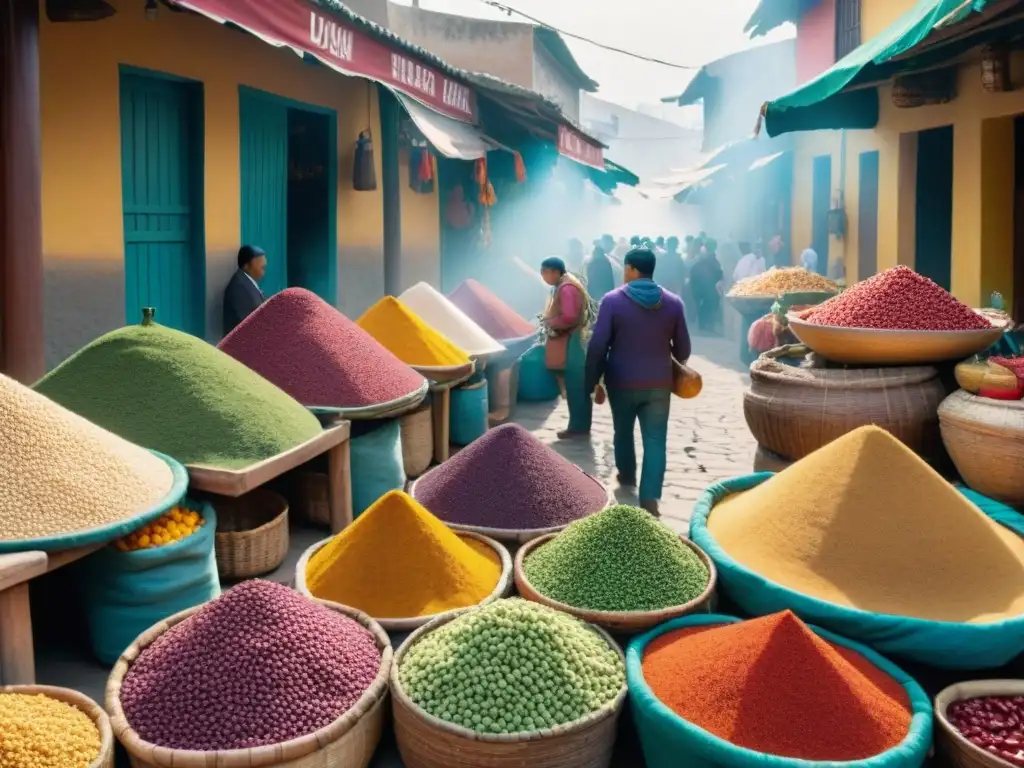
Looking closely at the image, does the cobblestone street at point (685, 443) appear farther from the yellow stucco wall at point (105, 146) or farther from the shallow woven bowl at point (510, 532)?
the yellow stucco wall at point (105, 146)

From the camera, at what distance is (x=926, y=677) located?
309 cm

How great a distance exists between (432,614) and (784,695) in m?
1.11

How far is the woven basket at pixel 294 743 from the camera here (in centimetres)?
237

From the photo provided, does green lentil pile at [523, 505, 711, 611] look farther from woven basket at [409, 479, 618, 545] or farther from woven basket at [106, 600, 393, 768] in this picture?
woven basket at [106, 600, 393, 768]

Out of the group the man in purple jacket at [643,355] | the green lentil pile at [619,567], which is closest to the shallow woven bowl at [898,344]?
the man in purple jacket at [643,355]

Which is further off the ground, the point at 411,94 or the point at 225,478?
the point at 411,94

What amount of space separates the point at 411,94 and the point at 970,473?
473 cm

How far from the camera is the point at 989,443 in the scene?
13.0 ft

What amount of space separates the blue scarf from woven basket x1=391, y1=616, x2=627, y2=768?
3.16m

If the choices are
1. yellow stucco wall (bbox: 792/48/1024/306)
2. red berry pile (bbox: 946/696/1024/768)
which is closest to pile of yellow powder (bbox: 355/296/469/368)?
red berry pile (bbox: 946/696/1024/768)

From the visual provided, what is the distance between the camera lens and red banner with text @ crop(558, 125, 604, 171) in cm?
1198

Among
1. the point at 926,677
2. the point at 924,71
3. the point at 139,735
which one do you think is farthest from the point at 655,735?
the point at 924,71

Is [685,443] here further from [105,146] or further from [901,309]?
[105,146]

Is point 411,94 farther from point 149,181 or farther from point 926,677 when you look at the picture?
point 926,677
